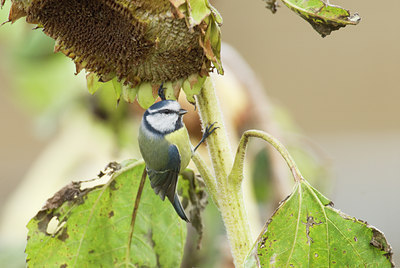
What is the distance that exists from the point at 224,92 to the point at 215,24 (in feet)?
2.45

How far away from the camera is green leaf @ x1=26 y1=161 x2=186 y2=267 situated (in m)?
0.62

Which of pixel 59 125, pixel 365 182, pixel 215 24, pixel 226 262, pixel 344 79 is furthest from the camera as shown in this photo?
pixel 344 79

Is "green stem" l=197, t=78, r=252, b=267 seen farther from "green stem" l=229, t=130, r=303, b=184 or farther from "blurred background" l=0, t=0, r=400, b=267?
"blurred background" l=0, t=0, r=400, b=267

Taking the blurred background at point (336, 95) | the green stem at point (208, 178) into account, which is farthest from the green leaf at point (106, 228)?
the blurred background at point (336, 95)

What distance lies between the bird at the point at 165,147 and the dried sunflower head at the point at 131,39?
2cm

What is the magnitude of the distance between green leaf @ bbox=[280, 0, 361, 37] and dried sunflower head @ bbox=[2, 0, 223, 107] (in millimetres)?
64

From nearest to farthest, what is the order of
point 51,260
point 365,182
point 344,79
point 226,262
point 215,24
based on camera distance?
point 215,24 < point 51,260 < point 226,262 < point 365,182 < point 344,79

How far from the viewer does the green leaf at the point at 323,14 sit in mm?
480

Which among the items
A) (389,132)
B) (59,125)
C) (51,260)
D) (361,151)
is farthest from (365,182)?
(51,260)

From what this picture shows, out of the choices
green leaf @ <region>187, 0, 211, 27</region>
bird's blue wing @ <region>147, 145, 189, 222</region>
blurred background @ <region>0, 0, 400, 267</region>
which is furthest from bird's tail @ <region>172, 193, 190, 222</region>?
blurred background @ <region>0, 0, 400, 267</region>

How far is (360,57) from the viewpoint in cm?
403

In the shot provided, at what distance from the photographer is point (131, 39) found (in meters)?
0.51

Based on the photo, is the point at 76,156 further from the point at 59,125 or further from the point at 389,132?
the point at 389,132

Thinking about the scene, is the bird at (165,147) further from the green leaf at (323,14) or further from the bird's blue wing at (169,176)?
the green leaf at (323,14)
